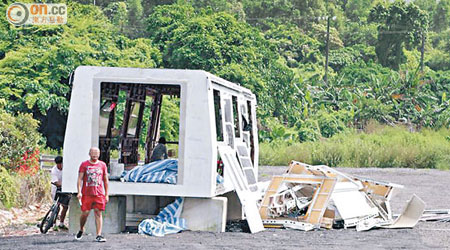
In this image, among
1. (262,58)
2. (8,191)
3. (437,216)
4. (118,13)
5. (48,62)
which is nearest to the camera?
(8,191)

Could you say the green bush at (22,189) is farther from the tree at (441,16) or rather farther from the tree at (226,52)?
the tree at (441,16)

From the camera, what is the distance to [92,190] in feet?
36.9

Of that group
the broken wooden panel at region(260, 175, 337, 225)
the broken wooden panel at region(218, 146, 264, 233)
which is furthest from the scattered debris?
the broken wooden panel at region(218, 146, 264, 233)

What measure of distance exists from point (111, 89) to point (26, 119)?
7115 millimetres

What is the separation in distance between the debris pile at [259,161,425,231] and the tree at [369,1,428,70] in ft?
160

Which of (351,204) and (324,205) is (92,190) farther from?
(351,204)

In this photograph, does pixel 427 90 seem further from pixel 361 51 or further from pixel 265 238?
pixel 265 238

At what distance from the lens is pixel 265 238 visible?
1228cm

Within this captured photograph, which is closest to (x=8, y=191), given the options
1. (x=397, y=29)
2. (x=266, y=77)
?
(x=266, y=77)

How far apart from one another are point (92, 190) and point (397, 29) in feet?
178

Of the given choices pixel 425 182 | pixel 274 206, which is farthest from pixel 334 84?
pixel 274 206

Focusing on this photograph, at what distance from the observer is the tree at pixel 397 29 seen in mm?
61688

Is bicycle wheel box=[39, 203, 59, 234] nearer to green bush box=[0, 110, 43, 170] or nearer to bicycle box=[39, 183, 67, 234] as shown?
bicycle box=[39, 183, 67, 234]

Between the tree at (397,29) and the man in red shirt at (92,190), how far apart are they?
53202 mm
